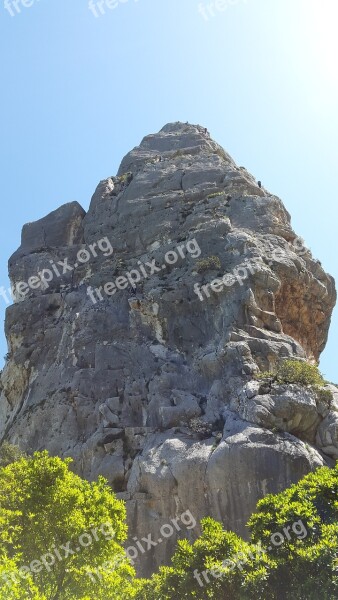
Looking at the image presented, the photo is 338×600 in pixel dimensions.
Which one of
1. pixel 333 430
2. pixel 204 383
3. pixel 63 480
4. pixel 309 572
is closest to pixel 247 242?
pixel 204 383

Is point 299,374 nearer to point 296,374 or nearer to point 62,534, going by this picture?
point 296,374

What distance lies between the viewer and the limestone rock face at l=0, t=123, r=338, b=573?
25.4 metres

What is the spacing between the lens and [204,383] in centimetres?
3084

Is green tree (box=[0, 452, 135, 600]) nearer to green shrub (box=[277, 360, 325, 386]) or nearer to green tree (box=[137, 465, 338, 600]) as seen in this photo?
A: green tree (box=[137, 465, 338, 600])

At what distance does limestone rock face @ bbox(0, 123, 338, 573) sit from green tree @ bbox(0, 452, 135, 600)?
6613mm

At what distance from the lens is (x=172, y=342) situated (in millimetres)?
33969

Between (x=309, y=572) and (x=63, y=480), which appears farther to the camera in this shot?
(x=63, y=480)

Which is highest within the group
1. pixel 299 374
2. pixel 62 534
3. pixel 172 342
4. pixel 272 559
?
pixel 172 342

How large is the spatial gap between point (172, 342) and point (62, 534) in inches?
659

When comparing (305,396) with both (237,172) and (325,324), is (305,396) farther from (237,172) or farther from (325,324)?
(237,172)

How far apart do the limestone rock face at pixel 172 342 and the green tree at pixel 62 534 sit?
661cm

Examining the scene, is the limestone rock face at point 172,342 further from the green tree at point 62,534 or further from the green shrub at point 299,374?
the green tree at point 62,534

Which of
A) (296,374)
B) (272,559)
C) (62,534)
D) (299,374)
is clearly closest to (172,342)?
(296,374)

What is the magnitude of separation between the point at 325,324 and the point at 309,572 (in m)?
25.9
